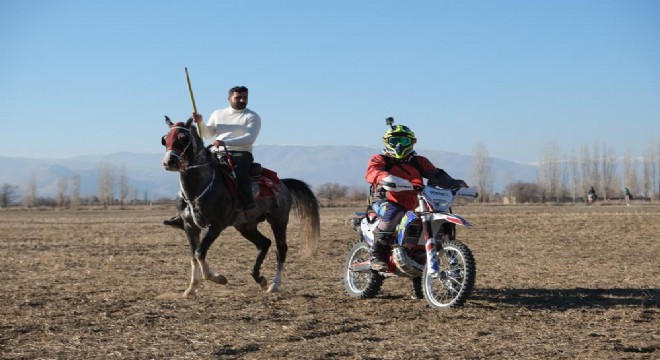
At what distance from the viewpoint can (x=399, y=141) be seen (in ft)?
32.8

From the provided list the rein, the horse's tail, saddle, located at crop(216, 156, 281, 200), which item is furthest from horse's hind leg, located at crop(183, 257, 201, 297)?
the horse's tail

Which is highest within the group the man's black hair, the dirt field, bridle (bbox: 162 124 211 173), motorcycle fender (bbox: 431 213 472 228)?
the man's black hair

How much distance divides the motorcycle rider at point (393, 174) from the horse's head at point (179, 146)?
2.44 m

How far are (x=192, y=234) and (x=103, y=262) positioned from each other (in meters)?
5.81

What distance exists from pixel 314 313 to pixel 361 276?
6.32ft

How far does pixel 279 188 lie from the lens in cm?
1213

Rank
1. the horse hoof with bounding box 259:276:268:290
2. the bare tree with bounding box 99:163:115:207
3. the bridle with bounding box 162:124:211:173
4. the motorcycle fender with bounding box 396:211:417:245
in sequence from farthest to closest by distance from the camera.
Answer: the bare tree with bounding box 99:163:115:207
the horse hoof with bounding box 259:276:268:290
the bridle with bounding box 162:124:211:173
the motorcycle fender with bounding box 396:211:417:245

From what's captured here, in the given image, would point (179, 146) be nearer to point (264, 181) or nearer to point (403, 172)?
point (264, 181)

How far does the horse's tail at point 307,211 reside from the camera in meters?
13.1

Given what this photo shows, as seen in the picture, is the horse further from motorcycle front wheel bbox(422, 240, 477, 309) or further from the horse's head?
motorcycle front wheel bbox(422, 240, 477, 309)

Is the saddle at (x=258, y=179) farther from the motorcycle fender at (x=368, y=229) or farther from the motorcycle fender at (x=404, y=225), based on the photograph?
the motorcycle fender at (x=404, y=225)

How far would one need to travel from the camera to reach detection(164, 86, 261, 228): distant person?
11242mm

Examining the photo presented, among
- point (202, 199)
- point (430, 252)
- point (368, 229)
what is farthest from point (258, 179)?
point (430, 252)

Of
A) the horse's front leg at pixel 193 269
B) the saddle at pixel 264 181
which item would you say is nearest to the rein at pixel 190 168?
the horse's front leg at pixel 193 269
